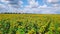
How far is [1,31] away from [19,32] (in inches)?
86.4

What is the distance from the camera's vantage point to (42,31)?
15.6 meters

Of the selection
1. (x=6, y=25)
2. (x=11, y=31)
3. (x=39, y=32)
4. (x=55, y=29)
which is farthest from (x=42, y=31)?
→ (x=6, y=25)

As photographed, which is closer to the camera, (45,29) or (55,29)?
(55,29)

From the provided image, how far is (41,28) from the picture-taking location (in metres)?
15.9

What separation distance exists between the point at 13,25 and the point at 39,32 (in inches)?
90.3

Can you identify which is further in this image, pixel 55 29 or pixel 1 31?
pixel 1 31

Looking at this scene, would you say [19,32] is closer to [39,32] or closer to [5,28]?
[39,32]

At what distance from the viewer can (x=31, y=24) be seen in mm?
17359

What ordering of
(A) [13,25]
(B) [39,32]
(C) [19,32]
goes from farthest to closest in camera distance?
1. (A) [13,25]
2. (B) [39,32]
3. (C) [19,32]

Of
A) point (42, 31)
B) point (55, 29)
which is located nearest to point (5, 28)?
point (42, 31)

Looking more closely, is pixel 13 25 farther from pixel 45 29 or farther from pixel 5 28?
pixel 45 29

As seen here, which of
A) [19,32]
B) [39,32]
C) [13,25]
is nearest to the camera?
[19,32]

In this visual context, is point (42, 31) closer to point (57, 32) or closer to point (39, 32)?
point (39, 32)

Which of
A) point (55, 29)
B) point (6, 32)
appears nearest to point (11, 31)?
point (6, 32)
